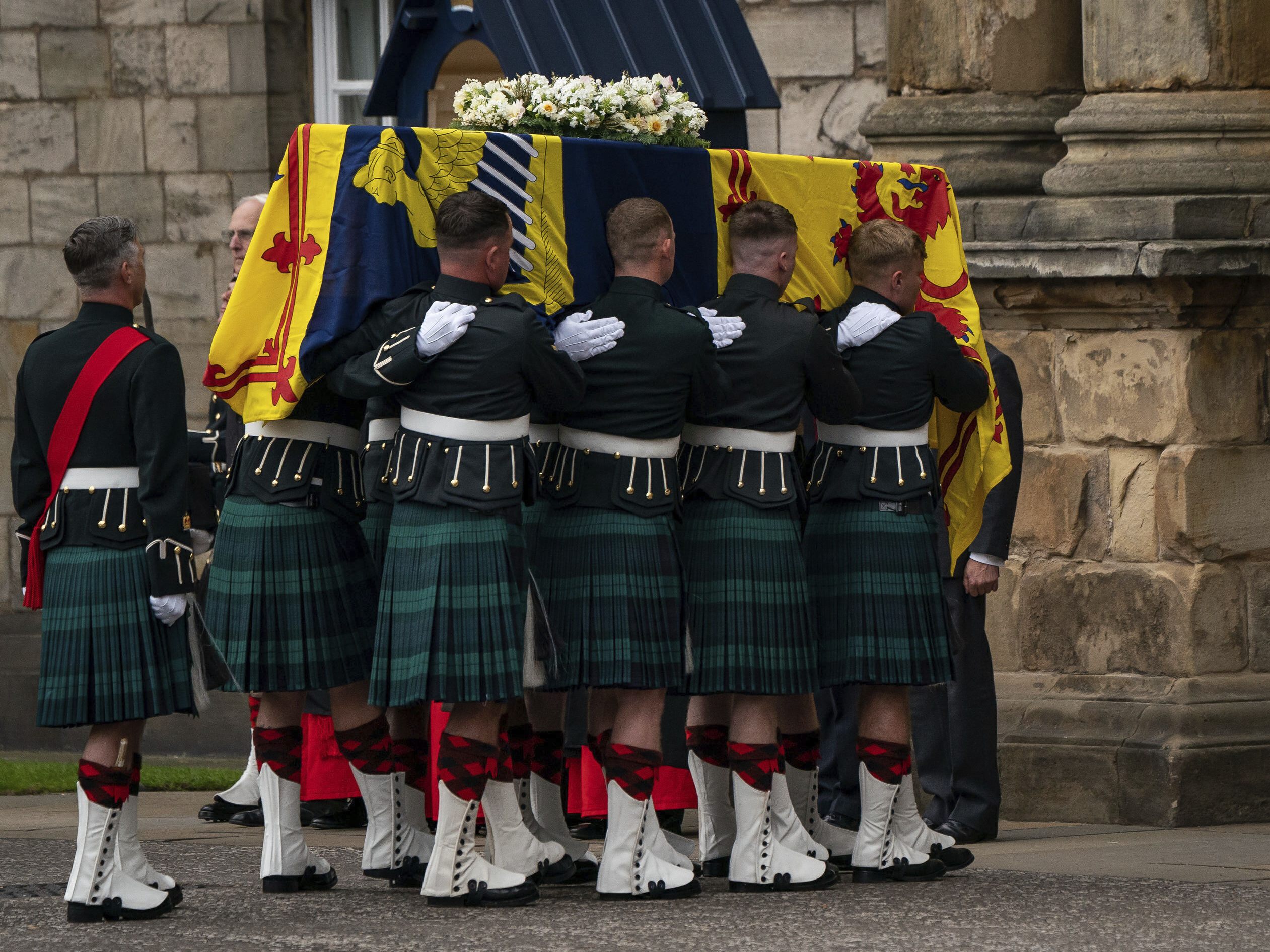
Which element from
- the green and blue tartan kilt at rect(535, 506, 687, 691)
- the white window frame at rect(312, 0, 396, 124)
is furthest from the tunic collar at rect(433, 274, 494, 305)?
the white window frame at rect(312, 0, 396, 124)

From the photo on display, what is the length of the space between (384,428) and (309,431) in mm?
222

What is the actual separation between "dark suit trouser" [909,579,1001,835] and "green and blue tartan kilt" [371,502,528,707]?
6.43 ft

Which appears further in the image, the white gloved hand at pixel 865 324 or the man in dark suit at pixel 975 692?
the man in dark suit at pixel 975 692

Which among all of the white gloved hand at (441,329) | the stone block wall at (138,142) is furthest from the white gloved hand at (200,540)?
the stone block wall at (138,142)

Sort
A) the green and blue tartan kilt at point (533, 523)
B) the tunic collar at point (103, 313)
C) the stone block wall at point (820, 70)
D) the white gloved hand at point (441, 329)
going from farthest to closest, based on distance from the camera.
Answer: the stone block wall at point (820, 70), the green and blue tartan kilt at point (533, 523), the tunic collar at point (103, 313), the white gloved hand at point (441, 329)

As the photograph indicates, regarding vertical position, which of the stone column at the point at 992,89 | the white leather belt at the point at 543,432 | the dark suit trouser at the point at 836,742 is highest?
the stone column at the point at 992,89

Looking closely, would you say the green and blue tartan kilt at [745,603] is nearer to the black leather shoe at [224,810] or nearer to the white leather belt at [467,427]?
the white leather belt at [467,427]

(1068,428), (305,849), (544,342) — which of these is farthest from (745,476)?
(1068,428)

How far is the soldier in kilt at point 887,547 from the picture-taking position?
673 cm

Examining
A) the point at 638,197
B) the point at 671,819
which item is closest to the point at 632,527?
the point at 638,197

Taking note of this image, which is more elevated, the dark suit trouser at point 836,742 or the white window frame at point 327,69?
the white window frame at point 327,69

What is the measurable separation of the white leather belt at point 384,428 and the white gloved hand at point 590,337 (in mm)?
490

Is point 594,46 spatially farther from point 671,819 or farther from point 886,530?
point 671,819

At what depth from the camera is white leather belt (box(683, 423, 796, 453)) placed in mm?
6656
